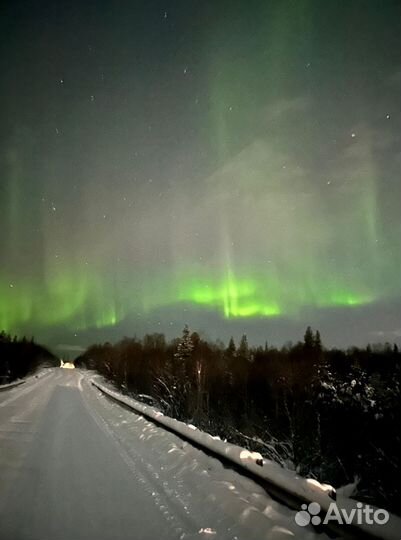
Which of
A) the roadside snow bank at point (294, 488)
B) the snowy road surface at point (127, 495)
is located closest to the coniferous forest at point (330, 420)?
the roadside snow bank at point (294, 488)

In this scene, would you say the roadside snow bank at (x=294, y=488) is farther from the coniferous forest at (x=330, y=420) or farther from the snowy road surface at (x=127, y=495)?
the coniferous forest at (x=330, y=420)

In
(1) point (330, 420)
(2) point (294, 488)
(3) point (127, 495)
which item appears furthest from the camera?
(1) point (330, 420)

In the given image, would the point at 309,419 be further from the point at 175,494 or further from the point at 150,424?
the point at 175,494

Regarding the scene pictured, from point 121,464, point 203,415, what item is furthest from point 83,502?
point 203,415

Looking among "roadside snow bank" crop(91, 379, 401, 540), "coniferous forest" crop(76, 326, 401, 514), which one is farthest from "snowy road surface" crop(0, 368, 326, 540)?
"coniferous forest" crop(76, 326, 401, 514)

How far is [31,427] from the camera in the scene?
1244 cm

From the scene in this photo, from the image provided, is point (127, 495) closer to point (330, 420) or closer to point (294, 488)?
point (294, 488)

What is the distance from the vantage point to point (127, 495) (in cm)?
611

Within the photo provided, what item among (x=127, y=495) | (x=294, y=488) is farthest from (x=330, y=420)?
(x=127, y=495)

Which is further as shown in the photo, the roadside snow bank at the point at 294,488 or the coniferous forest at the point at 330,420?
the coniferous forest at the point at 330,420

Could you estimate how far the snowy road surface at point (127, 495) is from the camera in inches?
191

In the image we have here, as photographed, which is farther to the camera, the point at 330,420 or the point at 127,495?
the point at 330,420

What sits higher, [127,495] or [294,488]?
[294,488]

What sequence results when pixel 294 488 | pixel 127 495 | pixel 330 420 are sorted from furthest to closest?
pixel 330 420 < pixel 127 495 < pixel 294 488
